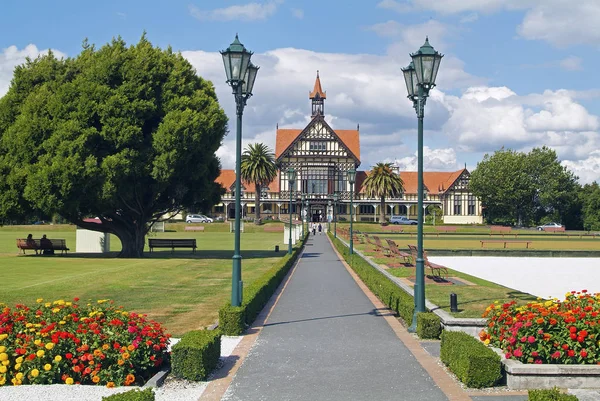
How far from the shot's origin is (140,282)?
2197 cm

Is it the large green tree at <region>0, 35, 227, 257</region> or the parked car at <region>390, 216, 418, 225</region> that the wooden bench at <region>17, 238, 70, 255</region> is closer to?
the large green tree at <region>0, 35, 227, 257</region>

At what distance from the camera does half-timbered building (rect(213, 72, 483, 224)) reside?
307 feet

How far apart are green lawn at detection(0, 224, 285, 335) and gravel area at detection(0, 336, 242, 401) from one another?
13.7 feet

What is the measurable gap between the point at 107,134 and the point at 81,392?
83.1 feet

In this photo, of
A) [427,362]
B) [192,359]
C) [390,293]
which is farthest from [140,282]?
[427,362]

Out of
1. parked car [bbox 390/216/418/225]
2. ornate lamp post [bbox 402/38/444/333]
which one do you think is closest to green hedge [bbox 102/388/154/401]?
ornate lamp post [bbox 402/38/444/333]

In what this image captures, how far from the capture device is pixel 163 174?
31.8m

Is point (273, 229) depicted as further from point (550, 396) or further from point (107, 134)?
point (550, 396)

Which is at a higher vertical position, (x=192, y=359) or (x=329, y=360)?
(x=192, y=359)

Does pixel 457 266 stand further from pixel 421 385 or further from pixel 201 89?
pixel 421 385

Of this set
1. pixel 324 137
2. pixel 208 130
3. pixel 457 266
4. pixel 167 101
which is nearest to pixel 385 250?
pixel 457 266

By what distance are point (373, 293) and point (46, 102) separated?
850 inches

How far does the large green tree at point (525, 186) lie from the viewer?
9688 centimetres

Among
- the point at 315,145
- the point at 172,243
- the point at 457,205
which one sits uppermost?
the point at 315,145
